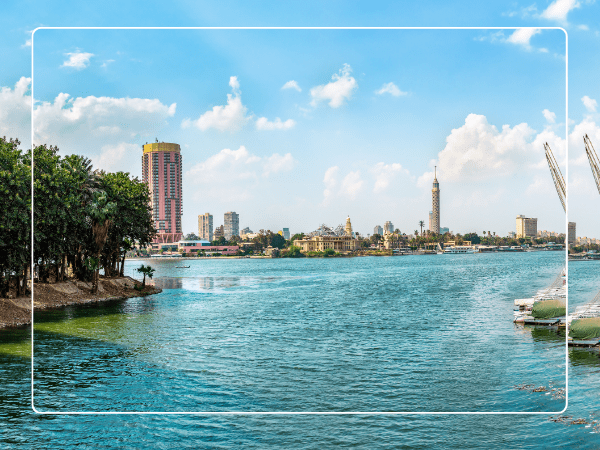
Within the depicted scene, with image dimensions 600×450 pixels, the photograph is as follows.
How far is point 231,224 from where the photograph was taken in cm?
761

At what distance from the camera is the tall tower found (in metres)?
6.68

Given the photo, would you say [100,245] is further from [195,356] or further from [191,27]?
[191,27]

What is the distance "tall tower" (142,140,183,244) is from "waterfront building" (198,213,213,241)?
0.33 meters

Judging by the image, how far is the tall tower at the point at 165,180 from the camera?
668 cm

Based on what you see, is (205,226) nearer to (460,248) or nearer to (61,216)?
(460,248)

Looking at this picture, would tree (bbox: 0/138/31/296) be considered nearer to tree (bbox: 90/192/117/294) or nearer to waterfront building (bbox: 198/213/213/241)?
tree (bbox: 90/192/117/294)

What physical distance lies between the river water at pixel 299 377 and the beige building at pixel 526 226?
5.03 ft

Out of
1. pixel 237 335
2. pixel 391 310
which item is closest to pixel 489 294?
pixel 391 310

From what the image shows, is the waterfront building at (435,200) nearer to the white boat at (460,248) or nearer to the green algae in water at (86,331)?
the white boat at (460,248)

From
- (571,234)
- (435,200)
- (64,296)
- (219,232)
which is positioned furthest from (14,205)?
(571,234)

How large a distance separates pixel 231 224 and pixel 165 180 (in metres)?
1.21

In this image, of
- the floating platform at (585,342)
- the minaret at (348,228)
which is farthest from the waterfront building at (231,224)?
the floating platform at (585,342)

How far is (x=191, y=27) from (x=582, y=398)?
12457 millimetres

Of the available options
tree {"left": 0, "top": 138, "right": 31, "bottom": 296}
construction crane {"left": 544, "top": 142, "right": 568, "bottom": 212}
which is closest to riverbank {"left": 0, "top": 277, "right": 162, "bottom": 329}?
tree {"left": 0, "top": 138, "right": 31, "bottom": 296}
